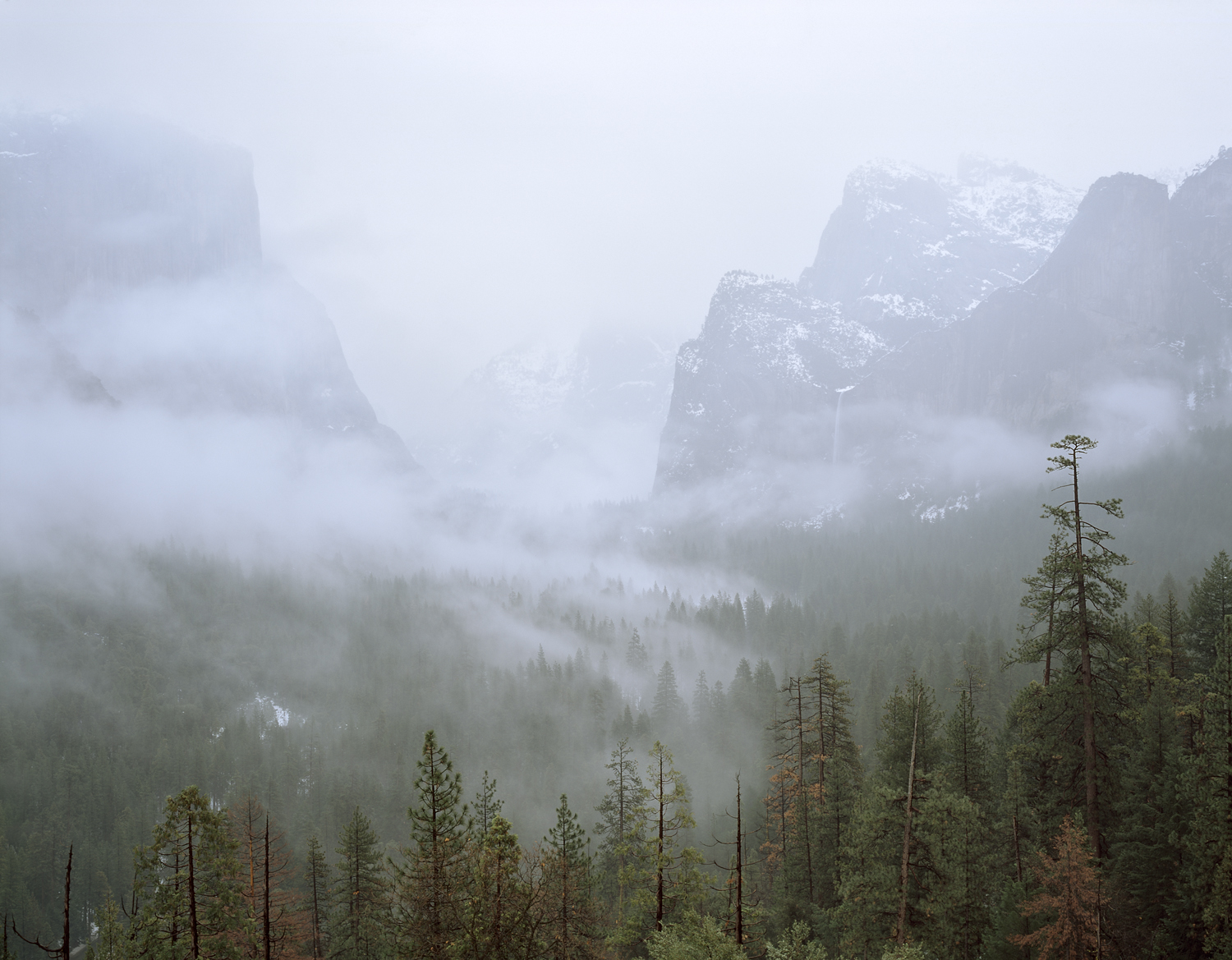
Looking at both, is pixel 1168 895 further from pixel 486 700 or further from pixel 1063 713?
pixel 486 700

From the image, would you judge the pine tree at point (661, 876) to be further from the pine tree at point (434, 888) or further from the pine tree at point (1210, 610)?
the pine tree at point (1210, 610)

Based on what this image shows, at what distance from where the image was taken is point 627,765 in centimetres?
4109

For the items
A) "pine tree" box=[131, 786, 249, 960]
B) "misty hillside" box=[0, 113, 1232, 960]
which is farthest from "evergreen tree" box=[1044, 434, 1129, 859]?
"pine tree" box=[131, 786, 249, 960]

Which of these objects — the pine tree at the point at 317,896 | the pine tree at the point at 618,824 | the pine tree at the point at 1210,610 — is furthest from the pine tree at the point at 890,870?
the pine tree at the point at 317,896

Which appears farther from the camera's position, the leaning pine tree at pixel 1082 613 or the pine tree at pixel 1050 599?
the pine tree at pixel 1050 599

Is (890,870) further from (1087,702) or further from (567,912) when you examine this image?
(567,912)

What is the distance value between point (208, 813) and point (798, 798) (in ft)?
81.9

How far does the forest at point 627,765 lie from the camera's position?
73.4ft

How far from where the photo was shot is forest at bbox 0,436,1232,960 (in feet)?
73.4

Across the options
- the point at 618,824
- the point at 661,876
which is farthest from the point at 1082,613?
the point at 618,824

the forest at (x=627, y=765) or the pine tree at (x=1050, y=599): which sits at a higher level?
the pine tree at (x=1050, y=599)

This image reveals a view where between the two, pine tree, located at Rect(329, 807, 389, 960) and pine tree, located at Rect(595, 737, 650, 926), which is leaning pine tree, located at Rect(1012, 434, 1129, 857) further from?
pine tree, located at Rect(329, 807, 389, 960)

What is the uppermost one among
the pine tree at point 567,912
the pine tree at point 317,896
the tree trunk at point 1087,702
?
the tree trunk at point 1087,702

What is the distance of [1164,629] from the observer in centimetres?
4266
